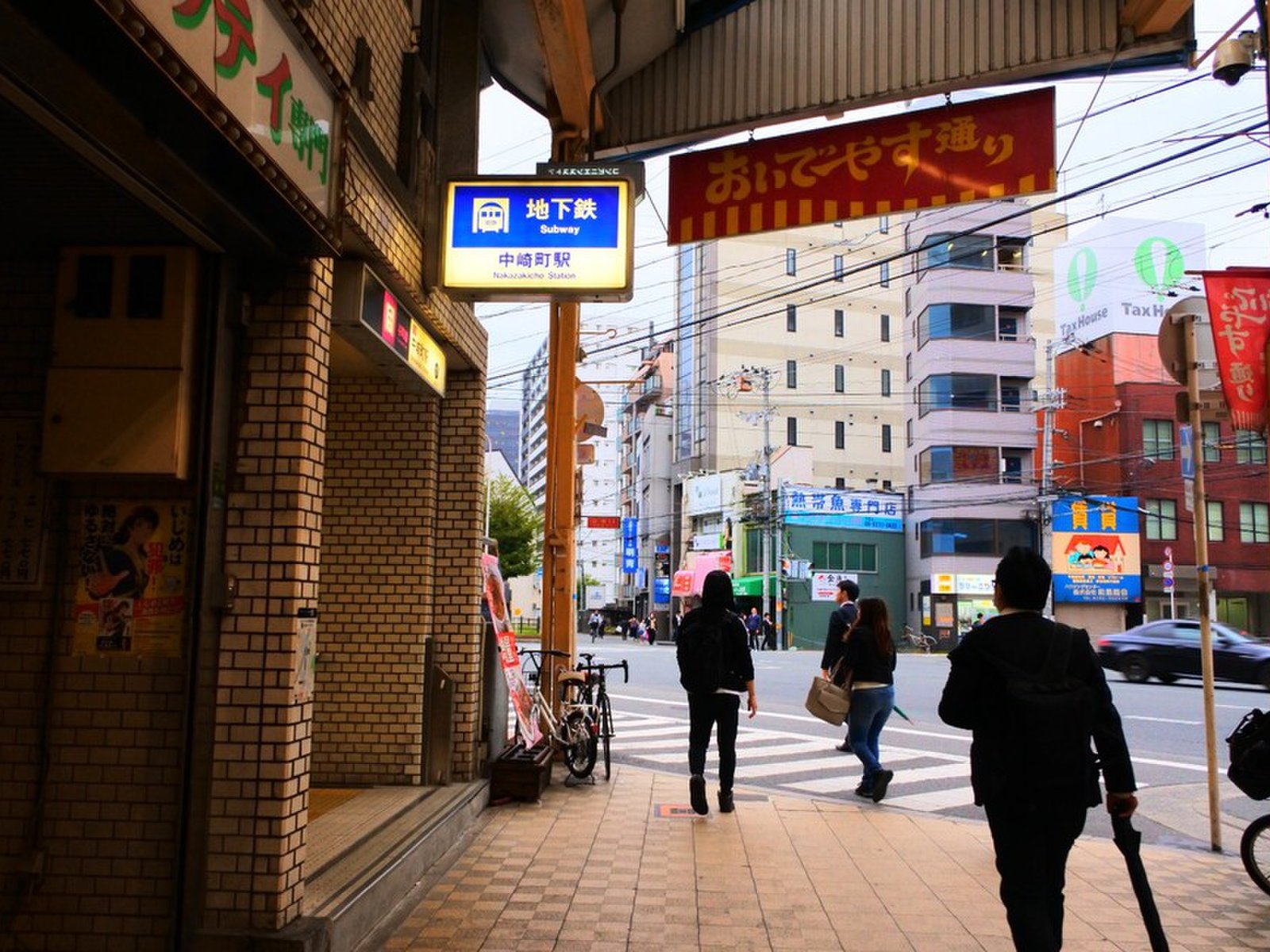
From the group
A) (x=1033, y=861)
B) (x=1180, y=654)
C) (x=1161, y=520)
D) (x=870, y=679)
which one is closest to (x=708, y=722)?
(x=870, y=679)

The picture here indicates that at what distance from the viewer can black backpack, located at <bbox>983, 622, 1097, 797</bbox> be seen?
3822 millimetres

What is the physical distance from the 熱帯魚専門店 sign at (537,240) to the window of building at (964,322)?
141ft

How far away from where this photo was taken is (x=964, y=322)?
155ft

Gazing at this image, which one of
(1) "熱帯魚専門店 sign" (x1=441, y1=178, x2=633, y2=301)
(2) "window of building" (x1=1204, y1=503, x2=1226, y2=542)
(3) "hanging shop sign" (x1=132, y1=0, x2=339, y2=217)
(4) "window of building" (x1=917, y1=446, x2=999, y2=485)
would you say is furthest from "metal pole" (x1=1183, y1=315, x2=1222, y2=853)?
(2) "window of building" (x1=1204, y1=503, x2=1226, y2=542)

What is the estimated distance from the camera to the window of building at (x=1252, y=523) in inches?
1738

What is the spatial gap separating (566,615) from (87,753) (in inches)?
250

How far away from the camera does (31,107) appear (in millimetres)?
3090

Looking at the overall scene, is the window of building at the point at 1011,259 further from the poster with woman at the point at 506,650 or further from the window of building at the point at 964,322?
the poster with woman at the point at 506,650

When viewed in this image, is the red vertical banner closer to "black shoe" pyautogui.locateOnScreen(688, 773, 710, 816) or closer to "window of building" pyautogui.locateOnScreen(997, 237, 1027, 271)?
"black shoe" pyautogui.locateOnScreen(688, 773, 710, 816)

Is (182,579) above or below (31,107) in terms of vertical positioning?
below

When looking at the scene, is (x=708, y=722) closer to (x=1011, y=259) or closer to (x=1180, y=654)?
(x=1180, y=654)

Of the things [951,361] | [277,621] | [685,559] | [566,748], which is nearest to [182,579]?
[277,621]

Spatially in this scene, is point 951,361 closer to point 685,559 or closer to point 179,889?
point 685,559

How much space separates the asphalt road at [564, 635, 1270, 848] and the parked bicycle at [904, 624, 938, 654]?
21.6 metres
